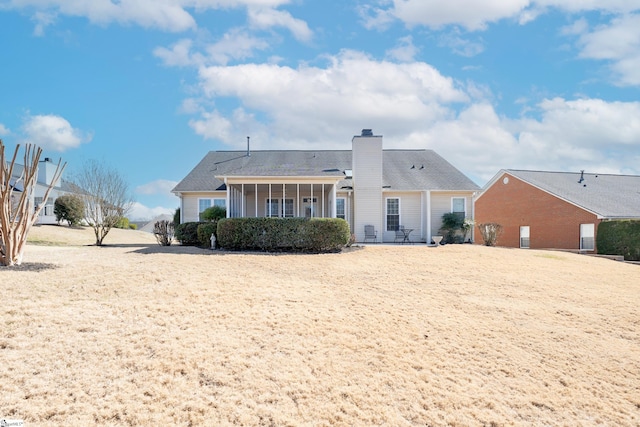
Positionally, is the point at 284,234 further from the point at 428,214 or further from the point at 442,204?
the point at 442,204

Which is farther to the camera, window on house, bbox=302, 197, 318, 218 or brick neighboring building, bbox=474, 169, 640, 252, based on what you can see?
brick neighboring building, bbox=474, 169, 640, 252

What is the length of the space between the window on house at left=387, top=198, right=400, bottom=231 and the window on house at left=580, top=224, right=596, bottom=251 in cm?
1124

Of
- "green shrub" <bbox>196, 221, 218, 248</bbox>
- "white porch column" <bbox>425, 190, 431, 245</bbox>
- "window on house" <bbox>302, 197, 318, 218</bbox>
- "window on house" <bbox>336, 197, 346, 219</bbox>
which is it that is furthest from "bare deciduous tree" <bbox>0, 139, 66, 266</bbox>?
"white porch column" <bbox>425, 190, 431, 245</bbox>

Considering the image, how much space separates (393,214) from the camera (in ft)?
68.3

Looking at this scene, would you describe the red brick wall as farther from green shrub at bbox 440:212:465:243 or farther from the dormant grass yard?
the dormant grass yard

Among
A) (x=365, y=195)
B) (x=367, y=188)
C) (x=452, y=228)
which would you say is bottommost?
(x=452, y=228)

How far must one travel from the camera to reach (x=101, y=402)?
4016 millimetres

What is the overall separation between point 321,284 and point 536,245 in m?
21.5

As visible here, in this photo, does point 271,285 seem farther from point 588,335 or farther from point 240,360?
point 588,335

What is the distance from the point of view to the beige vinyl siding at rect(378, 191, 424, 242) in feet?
68.2

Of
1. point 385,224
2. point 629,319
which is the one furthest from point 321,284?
point 385,224

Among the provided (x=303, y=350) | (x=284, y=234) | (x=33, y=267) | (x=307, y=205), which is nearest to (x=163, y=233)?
(x=284, y=234)

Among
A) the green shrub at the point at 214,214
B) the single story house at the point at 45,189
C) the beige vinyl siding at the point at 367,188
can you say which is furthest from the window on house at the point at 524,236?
the single story house at the point at 45,189

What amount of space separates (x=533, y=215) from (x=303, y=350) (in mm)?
24809
